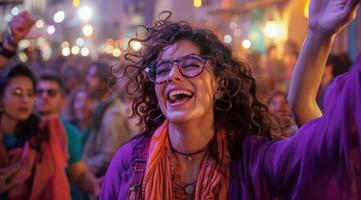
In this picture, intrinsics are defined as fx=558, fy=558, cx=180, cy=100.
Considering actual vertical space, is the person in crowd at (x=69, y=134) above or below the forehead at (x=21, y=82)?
below

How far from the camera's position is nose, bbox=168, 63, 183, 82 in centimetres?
235

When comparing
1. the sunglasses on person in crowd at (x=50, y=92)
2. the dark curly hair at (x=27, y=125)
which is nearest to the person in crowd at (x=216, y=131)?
the dark curly hair at (x=27, y=125)

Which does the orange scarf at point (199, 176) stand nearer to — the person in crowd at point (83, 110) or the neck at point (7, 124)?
the neck at point (7, 124)

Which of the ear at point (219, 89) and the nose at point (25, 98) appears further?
the nose at point (25, 98)

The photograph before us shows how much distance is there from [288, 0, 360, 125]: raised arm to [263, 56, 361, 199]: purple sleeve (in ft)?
0.59

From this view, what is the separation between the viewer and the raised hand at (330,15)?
1.77 metres

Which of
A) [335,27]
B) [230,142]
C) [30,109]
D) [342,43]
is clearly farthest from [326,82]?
[342,43]

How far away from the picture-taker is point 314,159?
1.84m

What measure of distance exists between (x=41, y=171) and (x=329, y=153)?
228cm

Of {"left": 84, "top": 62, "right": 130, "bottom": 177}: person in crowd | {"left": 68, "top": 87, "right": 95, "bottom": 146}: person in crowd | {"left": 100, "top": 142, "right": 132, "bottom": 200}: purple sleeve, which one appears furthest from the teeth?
{"left": 68, "top": 87, "right": 95, "bottom": 146}: person in crowd

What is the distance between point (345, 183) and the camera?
179 cm

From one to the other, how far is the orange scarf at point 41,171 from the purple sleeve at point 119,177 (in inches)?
43.1

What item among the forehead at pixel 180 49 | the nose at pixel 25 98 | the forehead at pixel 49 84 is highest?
the forehead at pixel 180 49

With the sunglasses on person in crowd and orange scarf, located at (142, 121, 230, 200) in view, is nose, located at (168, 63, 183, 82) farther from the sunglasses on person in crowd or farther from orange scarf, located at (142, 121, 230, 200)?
the sunglasses on person in crowd
